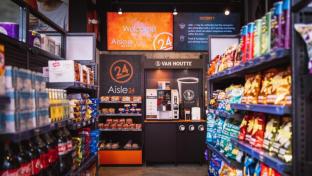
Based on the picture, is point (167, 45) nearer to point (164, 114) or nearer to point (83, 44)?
point (164, 114)

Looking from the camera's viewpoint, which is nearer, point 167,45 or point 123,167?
point 123,167

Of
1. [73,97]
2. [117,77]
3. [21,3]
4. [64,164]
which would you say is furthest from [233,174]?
[117,77]

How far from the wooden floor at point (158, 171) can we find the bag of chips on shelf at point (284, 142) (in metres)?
4.60

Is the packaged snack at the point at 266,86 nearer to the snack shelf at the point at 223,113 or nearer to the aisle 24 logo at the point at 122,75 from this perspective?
the snack shelf at the point at 223,113

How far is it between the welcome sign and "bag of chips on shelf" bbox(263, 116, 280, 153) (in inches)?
216

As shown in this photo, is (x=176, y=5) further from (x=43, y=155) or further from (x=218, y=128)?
(x=43, y=155)

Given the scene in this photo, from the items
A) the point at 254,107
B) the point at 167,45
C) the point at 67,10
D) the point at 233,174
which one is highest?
the point at 67,10

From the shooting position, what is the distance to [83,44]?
5016mm

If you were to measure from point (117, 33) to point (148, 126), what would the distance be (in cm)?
233

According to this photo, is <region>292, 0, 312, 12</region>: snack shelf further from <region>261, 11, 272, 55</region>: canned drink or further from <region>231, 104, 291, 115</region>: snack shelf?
<region>231, 104, 291, 115</region>: snack shelf

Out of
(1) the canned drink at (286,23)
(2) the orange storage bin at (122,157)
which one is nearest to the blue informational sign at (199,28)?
(2) the orange storage bin at (122,157)

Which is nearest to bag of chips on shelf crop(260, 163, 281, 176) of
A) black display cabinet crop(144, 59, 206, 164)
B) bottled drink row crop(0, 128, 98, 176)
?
bottled drink row crop(0, 128, 98, 176)

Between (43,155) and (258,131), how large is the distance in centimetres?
173

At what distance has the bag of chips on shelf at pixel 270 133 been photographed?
228 centimetres
